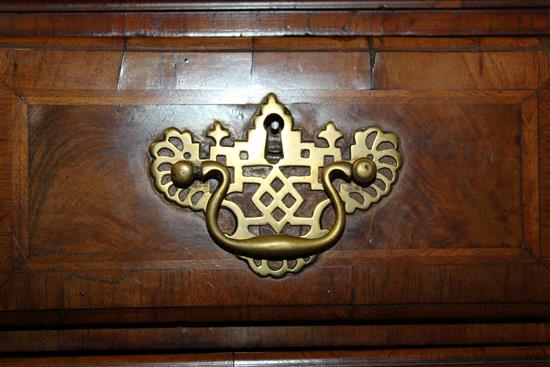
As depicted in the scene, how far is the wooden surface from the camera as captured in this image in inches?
18.7

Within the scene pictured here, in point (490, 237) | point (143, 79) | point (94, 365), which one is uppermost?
point (143, 79)

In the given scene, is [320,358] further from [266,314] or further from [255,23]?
[255,23]

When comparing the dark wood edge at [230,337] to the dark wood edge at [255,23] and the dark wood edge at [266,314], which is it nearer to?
the dark wood edge at [266,314]

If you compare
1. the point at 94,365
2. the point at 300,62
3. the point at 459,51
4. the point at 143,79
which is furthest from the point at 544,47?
the point at 94,365

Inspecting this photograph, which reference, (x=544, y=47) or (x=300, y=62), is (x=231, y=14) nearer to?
(x=300, y=62)

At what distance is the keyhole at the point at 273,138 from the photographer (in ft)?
1.55

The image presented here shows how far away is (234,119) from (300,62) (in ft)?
0.22

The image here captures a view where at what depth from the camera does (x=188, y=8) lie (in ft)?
1.58

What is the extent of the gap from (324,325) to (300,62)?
0.21m

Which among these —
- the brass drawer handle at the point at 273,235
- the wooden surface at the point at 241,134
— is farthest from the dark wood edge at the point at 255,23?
the brass drawer handle at the point at 273,235

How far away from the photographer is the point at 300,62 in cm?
48

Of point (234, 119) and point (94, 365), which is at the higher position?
point (234, 119)

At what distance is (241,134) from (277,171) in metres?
0.04

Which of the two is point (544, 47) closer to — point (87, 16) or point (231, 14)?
point (231, 14)
